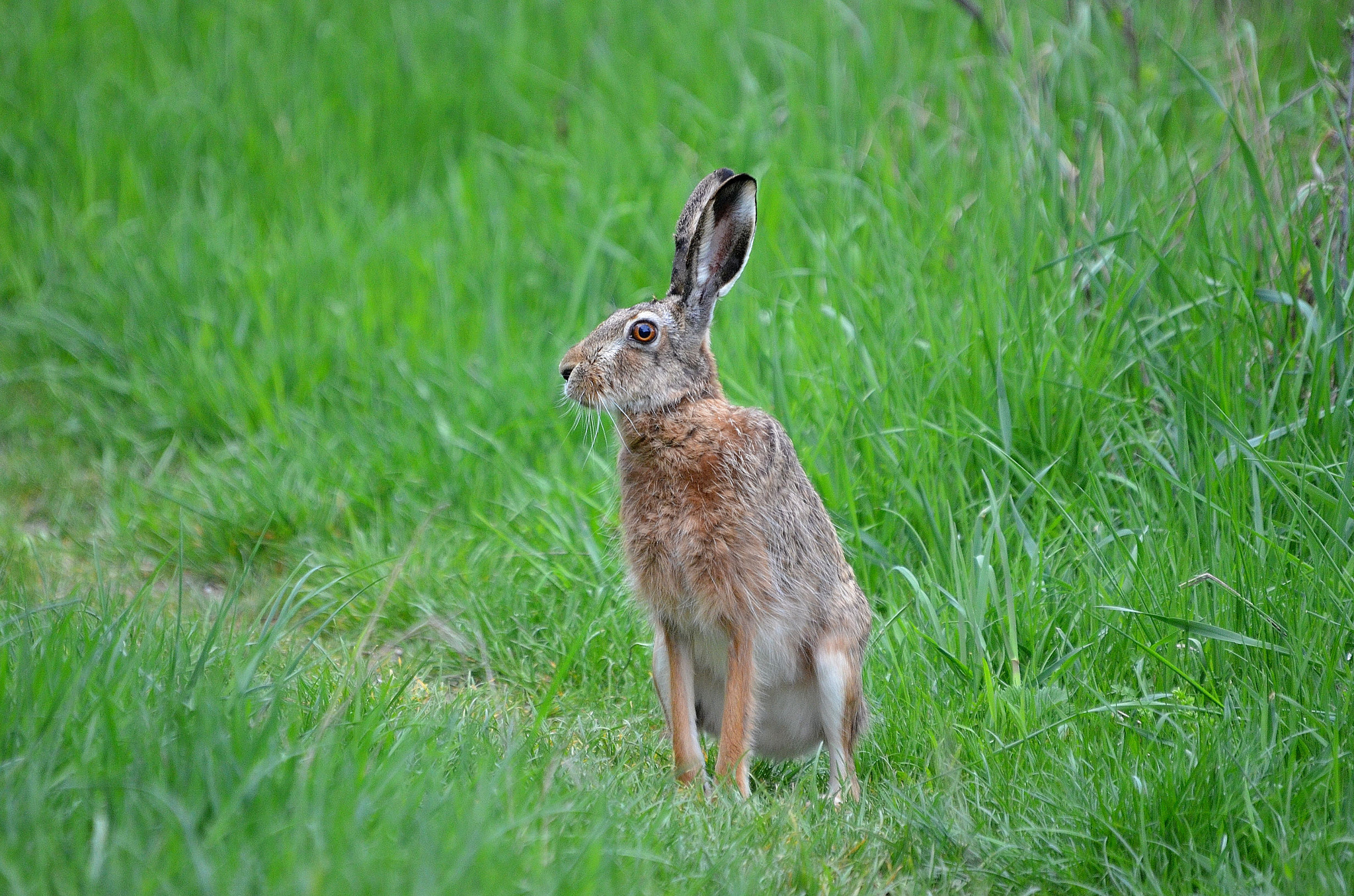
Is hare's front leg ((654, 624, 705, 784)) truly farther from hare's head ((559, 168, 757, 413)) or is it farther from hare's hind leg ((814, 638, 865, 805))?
hare's head ((559, 168, 757, 413))

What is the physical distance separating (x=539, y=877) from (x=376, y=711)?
0.78m

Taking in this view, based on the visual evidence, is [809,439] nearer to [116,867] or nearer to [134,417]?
[116,867]

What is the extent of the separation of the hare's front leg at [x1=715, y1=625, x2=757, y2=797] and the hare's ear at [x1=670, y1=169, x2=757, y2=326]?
1.06m

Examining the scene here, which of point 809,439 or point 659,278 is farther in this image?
point 659,278

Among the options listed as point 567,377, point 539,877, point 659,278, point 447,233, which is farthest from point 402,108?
point 539,877

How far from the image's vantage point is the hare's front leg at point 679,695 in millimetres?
3396

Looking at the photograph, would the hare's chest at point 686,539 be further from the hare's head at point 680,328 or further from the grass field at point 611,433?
the grass field at point 611,433

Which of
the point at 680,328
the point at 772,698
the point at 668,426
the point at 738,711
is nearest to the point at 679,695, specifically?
the point at 738,711

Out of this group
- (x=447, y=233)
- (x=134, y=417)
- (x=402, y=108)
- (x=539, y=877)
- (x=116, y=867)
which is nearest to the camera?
(x=116, y=867)

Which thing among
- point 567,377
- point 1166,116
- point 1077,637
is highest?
point 1166,116

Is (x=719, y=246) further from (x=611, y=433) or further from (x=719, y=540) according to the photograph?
(x=611, y=433)

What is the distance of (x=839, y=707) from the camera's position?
3492 millimetres

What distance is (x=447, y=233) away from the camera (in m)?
6.77

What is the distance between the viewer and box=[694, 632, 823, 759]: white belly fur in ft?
11.9
